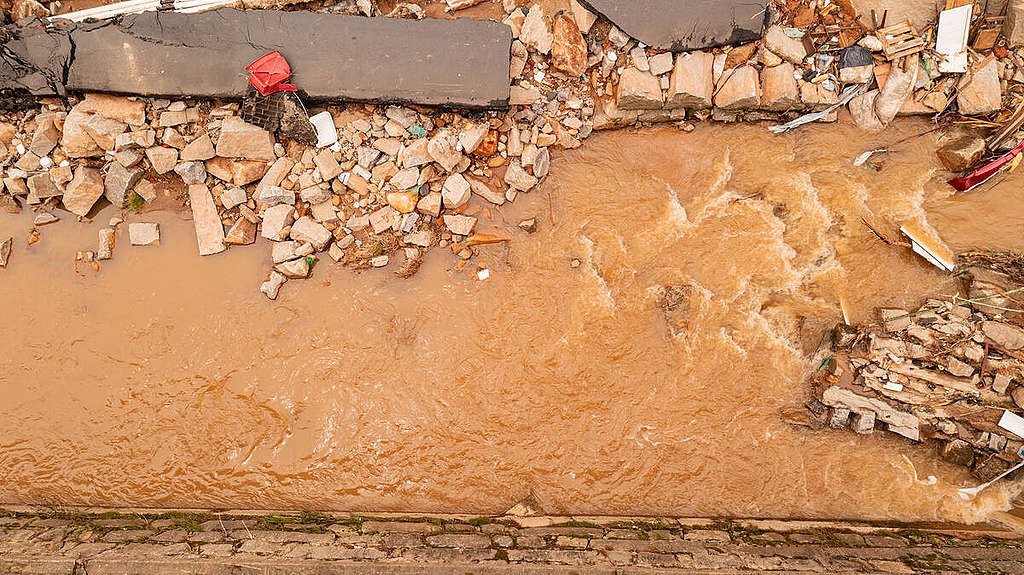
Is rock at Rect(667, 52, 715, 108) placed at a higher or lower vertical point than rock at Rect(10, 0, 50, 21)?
lower

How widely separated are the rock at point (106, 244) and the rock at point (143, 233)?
0.17 m

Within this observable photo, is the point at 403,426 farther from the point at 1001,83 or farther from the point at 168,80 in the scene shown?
the point at 1001,83

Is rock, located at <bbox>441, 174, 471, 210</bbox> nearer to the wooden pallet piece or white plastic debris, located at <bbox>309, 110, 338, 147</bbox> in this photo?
white plastic debris, located at <bbox>309, 110, 338, 147</bbox>

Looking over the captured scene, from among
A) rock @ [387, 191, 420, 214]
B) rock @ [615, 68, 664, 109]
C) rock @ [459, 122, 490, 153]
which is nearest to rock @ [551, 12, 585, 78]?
rock @ [615, 68, 664, 109]

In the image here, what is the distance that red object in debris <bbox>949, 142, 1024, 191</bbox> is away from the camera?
14.9 feet

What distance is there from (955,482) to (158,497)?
718 cm

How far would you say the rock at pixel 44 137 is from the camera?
4629mm

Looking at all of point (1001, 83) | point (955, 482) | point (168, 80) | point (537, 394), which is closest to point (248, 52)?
point (168, 80)

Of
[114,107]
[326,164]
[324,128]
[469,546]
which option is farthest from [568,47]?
[469,546]

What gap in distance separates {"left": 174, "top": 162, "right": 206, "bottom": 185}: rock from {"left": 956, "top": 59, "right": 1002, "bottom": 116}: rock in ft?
22.9

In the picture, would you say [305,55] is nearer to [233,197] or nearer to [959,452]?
[233,197]

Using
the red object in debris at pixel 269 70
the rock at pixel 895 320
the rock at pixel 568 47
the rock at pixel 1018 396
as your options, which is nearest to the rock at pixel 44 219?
the red object in debris at pixel 269 70

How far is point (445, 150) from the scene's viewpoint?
15.3 feet

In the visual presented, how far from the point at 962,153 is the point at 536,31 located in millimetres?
3999
